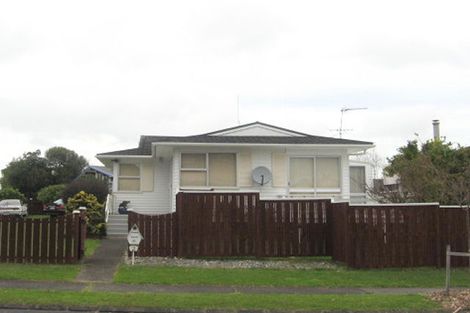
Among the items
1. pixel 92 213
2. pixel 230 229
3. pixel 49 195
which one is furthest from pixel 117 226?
pixel 49 195

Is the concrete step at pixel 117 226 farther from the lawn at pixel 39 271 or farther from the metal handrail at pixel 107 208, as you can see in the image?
the lawn at pixel 39 271

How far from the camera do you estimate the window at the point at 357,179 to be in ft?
87.6

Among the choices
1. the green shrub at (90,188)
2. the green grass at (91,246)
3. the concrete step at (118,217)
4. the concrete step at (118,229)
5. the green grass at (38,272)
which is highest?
the green shrub at (90,188)

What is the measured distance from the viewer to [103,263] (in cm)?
1595

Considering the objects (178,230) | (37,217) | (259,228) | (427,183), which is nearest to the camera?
(178,230)

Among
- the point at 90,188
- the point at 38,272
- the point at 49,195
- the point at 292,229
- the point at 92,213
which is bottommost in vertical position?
the point at 38,272

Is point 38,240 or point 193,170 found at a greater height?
point 193,170

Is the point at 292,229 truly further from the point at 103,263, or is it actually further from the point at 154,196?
the point at 154,196

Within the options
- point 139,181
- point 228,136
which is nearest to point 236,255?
point 228,136

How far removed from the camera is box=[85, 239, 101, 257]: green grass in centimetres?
1822

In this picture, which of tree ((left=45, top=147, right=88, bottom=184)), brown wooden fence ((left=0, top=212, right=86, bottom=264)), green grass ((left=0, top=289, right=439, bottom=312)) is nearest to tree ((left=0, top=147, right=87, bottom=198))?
tree ((left=45, top=147, right=88, bottom=184))

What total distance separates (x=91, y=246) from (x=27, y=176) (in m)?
52.4

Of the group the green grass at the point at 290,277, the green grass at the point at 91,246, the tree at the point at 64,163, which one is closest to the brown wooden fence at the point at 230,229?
the green grass at the point at 290,277

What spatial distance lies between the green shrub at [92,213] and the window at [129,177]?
4.89ft
